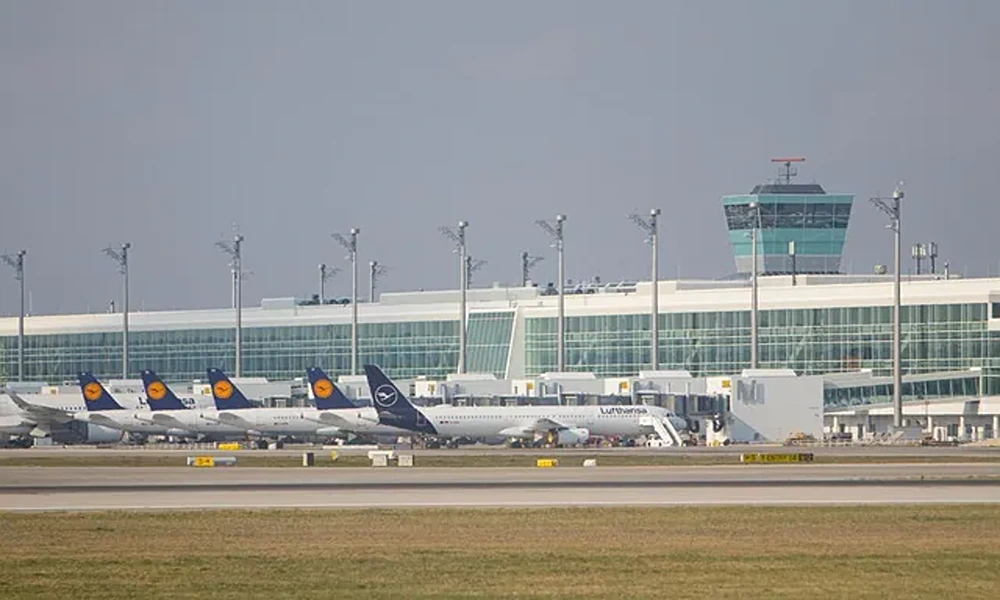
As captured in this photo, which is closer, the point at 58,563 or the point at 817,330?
the point at 58,563

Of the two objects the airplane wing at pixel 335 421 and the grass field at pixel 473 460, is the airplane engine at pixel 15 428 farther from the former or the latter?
the grass field at pixel 473 460

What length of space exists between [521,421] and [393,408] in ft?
27.2

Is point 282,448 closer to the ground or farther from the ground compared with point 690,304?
closer to the ground

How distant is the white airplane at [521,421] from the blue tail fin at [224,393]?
1320 cm

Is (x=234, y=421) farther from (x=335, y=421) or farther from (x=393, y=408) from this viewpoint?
(x=393, y=408)

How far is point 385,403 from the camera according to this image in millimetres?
129750

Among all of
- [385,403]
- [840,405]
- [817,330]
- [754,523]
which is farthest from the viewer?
[817,330]

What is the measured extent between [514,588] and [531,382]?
381ft

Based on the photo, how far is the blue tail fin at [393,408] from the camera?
129000mm

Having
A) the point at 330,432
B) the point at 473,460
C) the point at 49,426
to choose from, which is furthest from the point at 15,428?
the point at 473,460

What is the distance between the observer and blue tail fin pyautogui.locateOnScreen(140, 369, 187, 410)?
141125 millimetres

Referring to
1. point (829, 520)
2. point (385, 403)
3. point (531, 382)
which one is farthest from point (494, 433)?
point (829, 520)

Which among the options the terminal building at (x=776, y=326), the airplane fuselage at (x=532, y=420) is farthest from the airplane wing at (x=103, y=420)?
the terminal building at (x=776, y=326)

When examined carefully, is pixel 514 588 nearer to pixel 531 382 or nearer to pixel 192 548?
pixel 192 548
